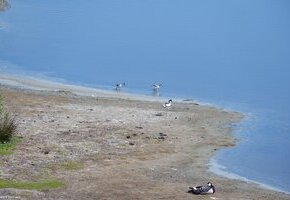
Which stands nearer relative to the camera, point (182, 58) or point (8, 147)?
point (8, 147)

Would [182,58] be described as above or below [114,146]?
above

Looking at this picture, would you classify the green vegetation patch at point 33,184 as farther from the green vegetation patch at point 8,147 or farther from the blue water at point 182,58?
the blue water at point 182,58

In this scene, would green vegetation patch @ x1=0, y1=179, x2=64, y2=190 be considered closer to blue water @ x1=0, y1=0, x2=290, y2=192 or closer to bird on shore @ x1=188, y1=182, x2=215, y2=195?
bird on shore @ x1=188, y1=182, x2=215, y2=195

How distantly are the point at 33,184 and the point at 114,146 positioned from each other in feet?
33.0

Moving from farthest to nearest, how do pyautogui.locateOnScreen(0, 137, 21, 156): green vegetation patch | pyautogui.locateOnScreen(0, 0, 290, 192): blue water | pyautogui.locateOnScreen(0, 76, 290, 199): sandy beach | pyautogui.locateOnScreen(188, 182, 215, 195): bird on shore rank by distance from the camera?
pyautogui.locateOnScreen(0, 0, 290, 192): blue water < pyautogui.locateOnScreen(0, 137, 21, 156): green vegetation patch < pyautogui.locateOnScreen(0, 76, 290, 199): sandy beach < pyautogui.locateOnScreen(188, 182, 215, 195): bird on shore

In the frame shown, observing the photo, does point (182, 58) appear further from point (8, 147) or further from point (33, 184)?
point (33, 184)

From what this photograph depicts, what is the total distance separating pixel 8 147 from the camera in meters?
31.3

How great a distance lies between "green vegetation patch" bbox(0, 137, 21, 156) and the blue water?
1106 centimetres

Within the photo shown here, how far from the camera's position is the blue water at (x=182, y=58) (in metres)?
47.1

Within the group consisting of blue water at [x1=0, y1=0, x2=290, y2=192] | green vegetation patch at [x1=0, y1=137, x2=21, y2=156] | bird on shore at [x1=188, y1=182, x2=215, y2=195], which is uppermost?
blue water at [x1=0, y1=0, x2=290, y2=192]

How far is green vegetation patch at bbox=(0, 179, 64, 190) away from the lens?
2531 cm

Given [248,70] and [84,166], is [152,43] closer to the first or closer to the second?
[248,70]

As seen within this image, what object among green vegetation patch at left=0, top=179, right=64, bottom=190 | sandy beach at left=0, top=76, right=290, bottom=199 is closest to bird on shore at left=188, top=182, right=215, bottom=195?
sandy beach at left=0, top=76, right=290, bottom=199

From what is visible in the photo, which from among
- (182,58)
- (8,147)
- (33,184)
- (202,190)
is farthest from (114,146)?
(182,58)
